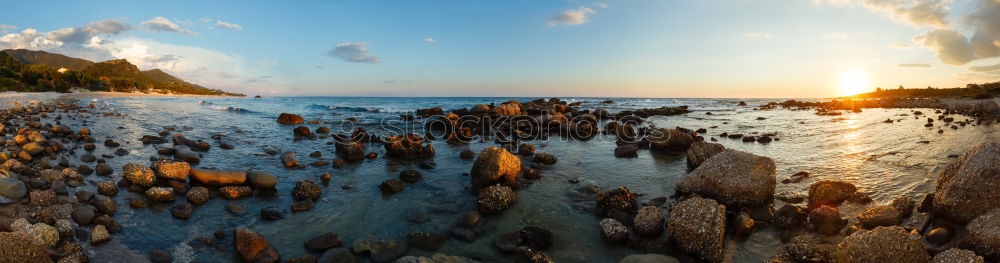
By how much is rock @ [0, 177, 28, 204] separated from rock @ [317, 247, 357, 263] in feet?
21.3

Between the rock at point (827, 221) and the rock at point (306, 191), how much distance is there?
10278mm

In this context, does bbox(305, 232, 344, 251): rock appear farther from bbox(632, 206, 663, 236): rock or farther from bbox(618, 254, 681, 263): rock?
bbox(632, 206, 663, 236): rock

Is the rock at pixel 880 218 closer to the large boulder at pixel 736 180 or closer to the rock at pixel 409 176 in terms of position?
the large boulder at pixel 736 180

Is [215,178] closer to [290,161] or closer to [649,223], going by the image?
[290,161]

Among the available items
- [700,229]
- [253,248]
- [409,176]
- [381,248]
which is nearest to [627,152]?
[409,176]

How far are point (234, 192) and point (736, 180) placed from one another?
36.5ft

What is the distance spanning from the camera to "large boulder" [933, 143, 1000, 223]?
20.5 feet

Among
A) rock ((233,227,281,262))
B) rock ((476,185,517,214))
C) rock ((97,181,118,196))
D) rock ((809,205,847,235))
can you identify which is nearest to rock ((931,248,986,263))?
rock ((809,205,847,235))

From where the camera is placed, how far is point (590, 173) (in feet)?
38.4

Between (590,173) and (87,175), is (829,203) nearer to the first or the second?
(590,173)

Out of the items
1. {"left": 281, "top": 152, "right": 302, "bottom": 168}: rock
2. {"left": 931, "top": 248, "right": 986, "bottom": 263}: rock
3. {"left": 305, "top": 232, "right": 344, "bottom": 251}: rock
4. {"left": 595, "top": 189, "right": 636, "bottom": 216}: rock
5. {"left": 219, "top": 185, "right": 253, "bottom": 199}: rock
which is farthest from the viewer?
{"left": 281, "top": 152, "right": 302, "bottom": 168}: rock

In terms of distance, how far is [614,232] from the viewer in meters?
6.66

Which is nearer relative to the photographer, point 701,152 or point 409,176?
point 409,176

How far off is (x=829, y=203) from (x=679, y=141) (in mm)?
7276
